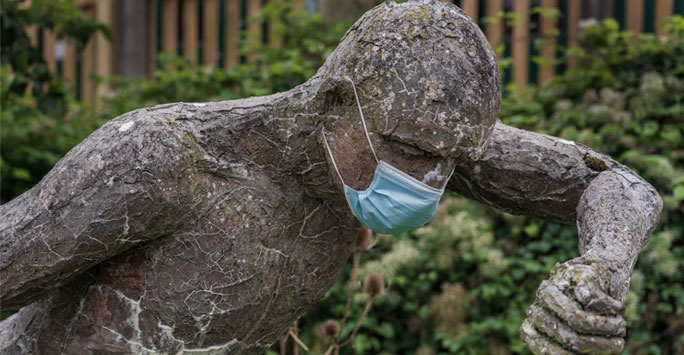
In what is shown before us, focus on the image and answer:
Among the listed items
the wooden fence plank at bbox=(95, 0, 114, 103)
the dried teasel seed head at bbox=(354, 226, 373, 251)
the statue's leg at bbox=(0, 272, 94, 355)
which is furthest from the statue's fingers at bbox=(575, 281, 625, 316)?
the wooden fence plank at bbox=(95, 0, 114, 103)

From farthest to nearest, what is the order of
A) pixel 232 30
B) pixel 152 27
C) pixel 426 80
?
pixel 152 27, pixel 232 30, pixel 426 80

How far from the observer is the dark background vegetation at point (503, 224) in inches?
129

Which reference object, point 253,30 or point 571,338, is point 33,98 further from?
point 571,338

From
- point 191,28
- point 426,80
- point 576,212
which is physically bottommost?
point 191,28

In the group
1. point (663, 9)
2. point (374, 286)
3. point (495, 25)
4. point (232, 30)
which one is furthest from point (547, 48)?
point (374, 286)

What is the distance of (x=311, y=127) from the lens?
58.4 inches

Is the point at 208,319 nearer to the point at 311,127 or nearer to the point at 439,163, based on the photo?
the point at 311,127

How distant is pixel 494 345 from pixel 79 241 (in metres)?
2.29

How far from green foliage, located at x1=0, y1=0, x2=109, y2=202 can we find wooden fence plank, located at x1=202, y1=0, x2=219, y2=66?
1.10 metres

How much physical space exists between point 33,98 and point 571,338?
12.0 ft

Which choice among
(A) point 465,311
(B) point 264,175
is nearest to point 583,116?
(A) point 465,311

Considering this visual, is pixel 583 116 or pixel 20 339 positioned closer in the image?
pixel 20 339

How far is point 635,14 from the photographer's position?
14.2 ft

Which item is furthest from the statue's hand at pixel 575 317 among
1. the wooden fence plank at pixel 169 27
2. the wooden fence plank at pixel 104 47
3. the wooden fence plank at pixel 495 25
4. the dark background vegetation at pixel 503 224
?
the wooden fence plank at pixel 104 47
